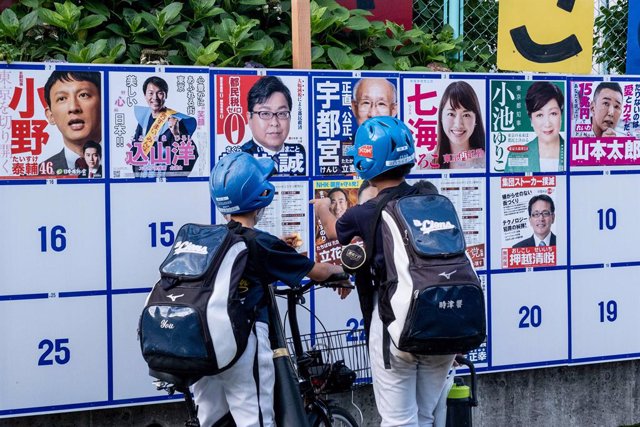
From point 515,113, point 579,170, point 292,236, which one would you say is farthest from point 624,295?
point 292,236

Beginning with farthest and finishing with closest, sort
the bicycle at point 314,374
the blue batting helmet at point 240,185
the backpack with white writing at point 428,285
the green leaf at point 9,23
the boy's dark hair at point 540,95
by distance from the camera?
the boy's dark hair at point 540,95, the green leaf at point 9,23, the bicycle at point 314,374, the blue batting helmet at point 240,185, the backpack with white writing at point 428,285

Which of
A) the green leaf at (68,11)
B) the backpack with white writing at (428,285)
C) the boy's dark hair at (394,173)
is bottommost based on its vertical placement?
the backpack with white writing at (428,285)

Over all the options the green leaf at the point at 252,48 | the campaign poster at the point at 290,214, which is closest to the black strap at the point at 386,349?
the campaign poster at the point at 290,214

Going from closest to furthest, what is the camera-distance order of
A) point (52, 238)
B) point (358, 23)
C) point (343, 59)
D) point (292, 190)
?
point (52, 238) → point (292, 190) → point (343, 59) → point (358, 23)

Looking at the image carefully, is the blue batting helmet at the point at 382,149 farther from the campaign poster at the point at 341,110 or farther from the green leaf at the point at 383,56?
the green leaf at the point at 383,56

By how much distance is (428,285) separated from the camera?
4.28 metres

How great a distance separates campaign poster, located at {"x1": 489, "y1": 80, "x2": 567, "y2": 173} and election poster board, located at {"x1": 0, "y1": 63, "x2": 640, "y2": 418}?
0.01 meters

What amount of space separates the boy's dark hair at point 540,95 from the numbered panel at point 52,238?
2951 millimetres

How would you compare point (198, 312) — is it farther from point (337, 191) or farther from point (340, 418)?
point (337, 191)

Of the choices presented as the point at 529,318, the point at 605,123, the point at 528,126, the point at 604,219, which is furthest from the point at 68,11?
the point at 604,219

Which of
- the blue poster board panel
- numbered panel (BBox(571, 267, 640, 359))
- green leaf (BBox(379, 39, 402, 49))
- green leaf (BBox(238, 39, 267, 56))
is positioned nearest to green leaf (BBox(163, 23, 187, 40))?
green leaf (BBox(238, 39, 267, 56))

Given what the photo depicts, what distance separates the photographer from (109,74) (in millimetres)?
5586

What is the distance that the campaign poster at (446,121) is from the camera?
6.32 metres

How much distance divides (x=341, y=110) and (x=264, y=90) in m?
0.52
